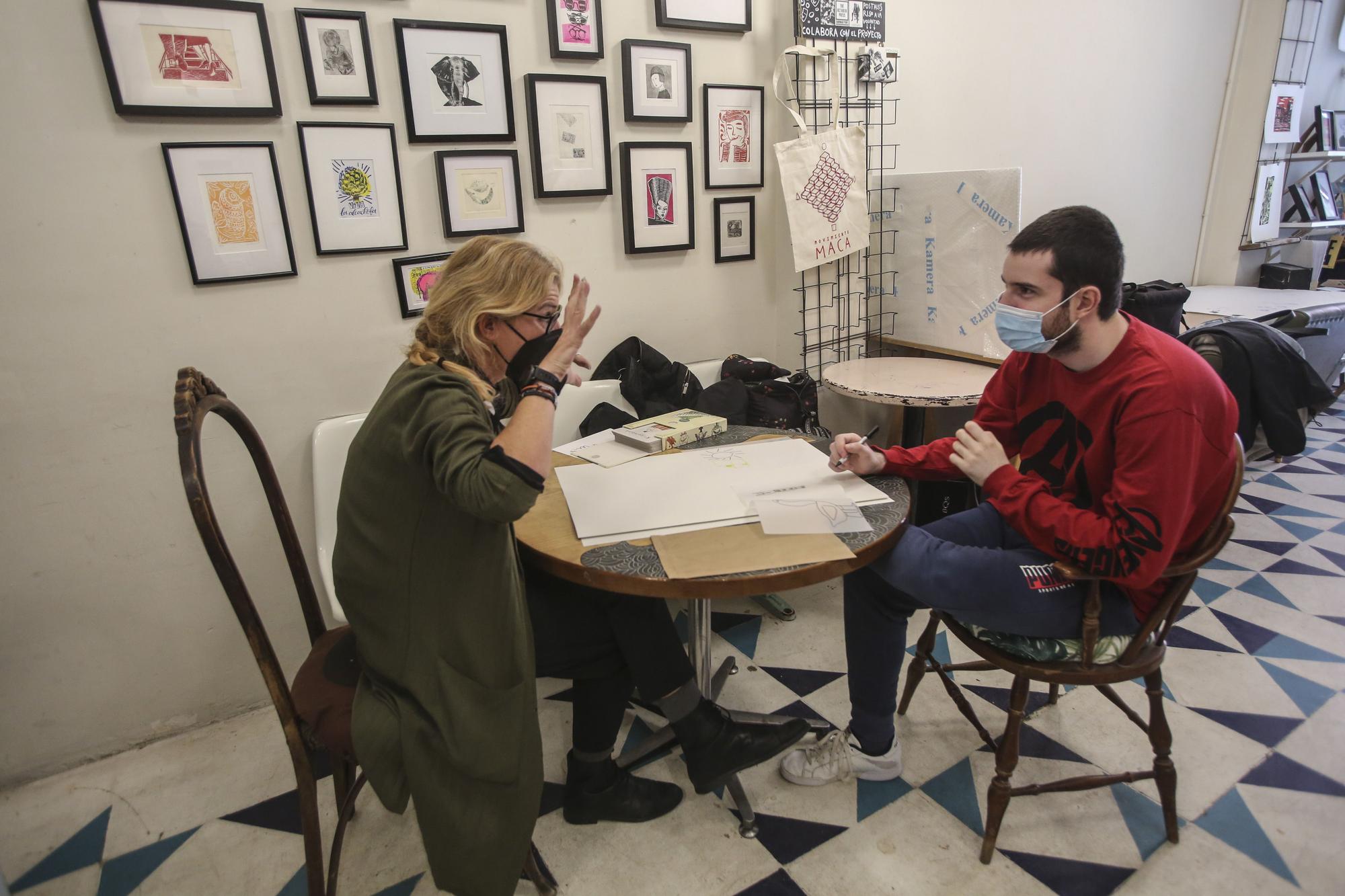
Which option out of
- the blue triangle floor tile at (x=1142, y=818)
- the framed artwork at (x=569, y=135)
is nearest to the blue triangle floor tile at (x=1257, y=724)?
the blue triangle floor tile at (x=1142, y=818)

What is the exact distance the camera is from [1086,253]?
1288mm

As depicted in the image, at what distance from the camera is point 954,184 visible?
2564mm

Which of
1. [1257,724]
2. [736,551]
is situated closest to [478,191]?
[736,551]

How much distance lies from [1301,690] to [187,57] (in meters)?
3.37

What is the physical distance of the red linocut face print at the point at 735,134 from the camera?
250 cm

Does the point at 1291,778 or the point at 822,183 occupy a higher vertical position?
the point at 822,183

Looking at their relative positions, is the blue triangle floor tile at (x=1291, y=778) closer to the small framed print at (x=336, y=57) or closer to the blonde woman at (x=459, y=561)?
the blonde woman at (x=459, y=561)

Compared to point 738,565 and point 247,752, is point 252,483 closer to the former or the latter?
point 247,752

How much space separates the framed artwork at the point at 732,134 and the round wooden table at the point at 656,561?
149 centimetres

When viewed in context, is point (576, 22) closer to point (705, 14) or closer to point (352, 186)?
point (705, 14)

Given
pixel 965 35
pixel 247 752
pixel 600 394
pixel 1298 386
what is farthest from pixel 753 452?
pixel 965 35

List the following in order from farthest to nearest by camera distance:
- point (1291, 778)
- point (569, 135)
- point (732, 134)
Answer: point (732, 134) < point (569, 135) < point (1291, 778)

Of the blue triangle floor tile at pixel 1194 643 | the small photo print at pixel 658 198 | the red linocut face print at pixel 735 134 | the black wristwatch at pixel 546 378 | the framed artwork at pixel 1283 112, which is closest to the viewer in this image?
the black wristwatch at pixel 546 378

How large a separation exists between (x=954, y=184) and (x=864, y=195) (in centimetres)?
32
